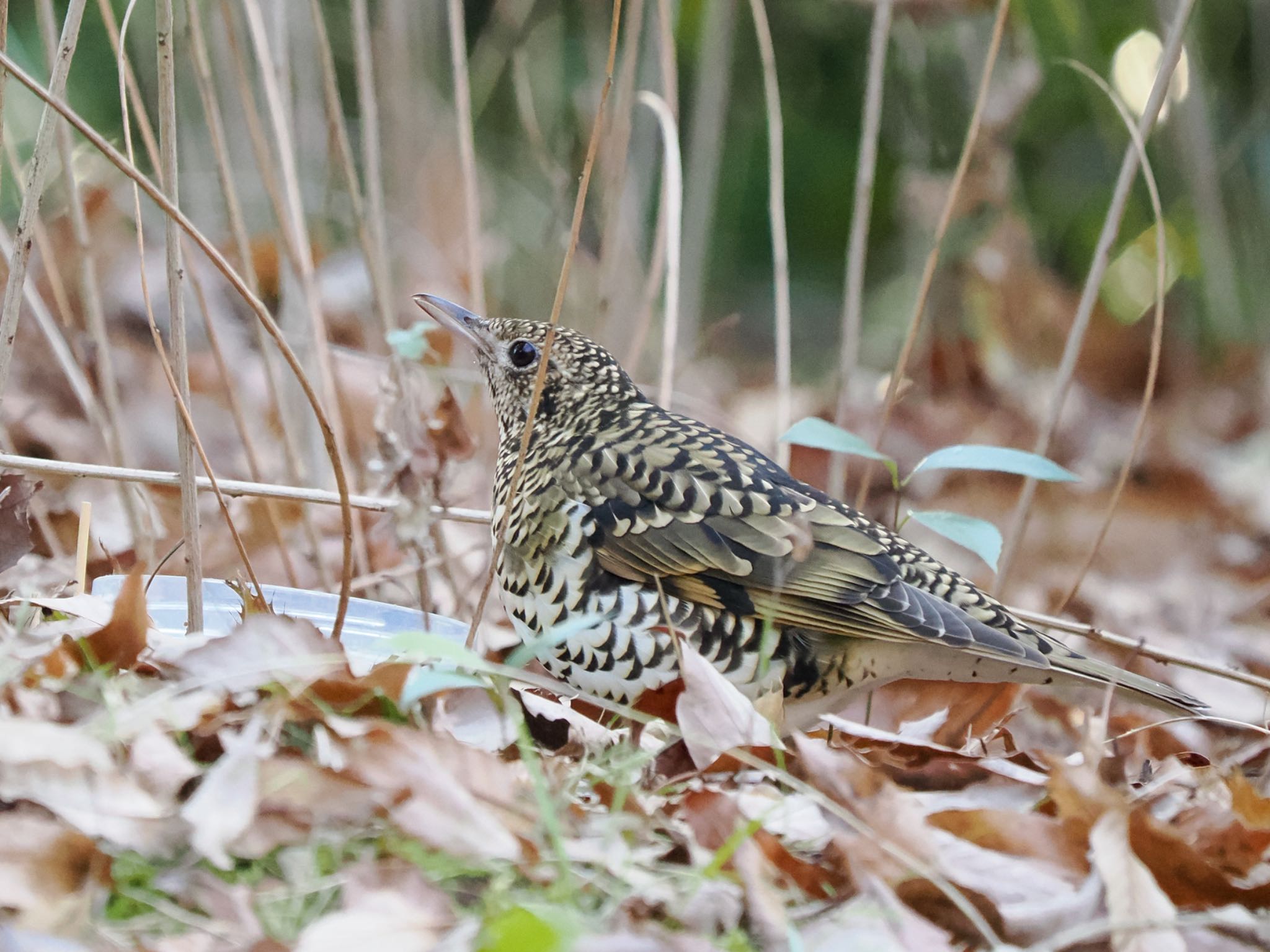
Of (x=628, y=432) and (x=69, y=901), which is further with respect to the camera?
(x=628, y=432)

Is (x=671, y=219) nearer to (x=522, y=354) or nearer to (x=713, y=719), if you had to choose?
(x=522, y=354)

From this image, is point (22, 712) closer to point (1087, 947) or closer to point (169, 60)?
point (169, 60)

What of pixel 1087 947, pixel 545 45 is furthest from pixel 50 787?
pixel 545 45

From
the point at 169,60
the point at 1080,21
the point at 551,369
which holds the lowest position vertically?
the point at 551,369

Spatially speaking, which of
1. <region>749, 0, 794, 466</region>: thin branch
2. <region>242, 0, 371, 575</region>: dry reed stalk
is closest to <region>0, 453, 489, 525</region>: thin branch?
<region>242, 0, 371, 575</region>: dry reed stalk

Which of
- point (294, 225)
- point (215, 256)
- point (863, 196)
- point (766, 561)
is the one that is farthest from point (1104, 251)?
point (215, 256)

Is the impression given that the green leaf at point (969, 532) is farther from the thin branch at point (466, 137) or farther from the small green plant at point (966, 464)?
the thin branch at point (466, 137)
